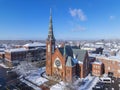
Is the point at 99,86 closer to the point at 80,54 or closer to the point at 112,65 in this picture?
the point at 80,54

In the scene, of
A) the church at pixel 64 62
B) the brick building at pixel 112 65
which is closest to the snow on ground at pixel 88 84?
the church at pixel 64 62

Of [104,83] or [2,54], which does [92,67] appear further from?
[2,54]

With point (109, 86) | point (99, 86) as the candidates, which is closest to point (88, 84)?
point (99, 86)

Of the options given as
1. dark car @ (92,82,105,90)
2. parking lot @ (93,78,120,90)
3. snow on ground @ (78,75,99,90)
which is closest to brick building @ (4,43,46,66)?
snow on ground @ (78,75,99,90)

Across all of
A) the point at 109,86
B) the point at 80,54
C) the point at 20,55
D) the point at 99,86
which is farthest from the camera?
the point at 20,55

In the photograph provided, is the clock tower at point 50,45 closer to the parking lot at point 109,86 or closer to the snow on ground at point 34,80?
the snow on ground at point 34,80

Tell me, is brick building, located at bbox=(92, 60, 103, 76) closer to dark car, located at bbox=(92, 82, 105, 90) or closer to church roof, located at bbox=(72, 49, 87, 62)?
church roof, located at bbox=(72, 49, 87, 62)

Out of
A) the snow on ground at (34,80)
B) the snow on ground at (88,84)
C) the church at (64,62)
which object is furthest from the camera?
the church at (64,62)

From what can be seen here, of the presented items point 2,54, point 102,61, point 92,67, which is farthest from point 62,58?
point 2,54
